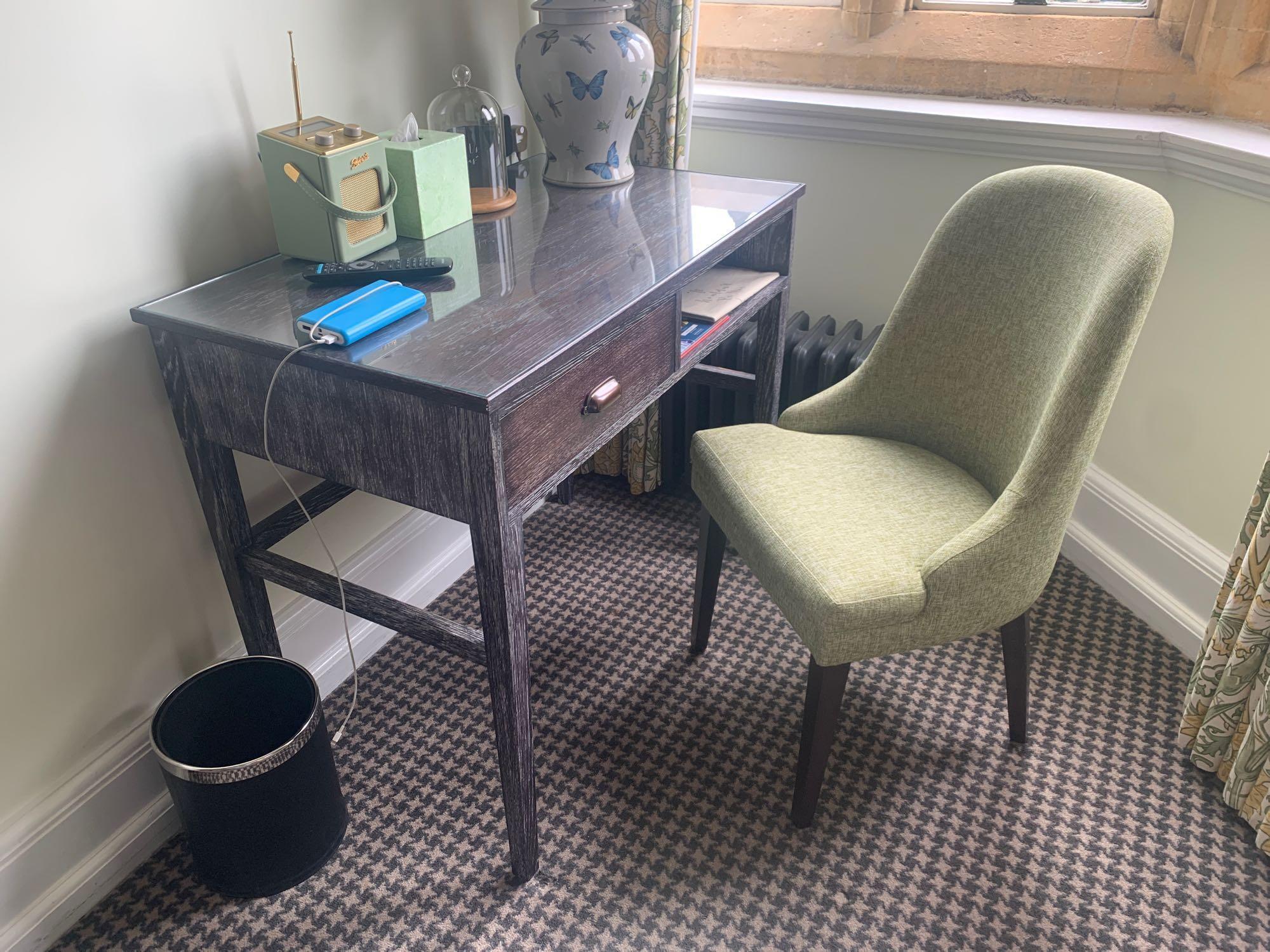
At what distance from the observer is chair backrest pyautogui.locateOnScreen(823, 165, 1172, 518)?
3.74 ft

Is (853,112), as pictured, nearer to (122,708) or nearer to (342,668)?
(342,668)

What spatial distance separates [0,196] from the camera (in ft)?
3.36

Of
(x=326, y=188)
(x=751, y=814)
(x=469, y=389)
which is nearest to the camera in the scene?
(x=469, y=389)

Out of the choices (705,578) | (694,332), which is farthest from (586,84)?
(705,578)

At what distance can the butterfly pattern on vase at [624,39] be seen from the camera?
4.97ft

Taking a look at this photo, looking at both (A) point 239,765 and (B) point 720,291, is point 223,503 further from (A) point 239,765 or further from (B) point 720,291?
(B) point 720,291

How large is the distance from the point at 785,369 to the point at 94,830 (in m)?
1.50

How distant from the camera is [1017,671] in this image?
1490 mm

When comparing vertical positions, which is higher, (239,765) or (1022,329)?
(1022,329)

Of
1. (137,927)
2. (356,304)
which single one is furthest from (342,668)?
(356,304)

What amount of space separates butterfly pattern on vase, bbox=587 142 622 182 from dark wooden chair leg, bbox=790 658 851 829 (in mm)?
924

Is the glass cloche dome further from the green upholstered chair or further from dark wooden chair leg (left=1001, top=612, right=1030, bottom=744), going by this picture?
dark wooden chair leg (left=1001, top=612, right=1030, bottom=744)

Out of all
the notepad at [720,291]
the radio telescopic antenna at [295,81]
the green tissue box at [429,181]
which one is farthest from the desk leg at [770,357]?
the radio telescopic antenna at [295,81]

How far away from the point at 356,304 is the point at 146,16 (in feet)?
1.46
